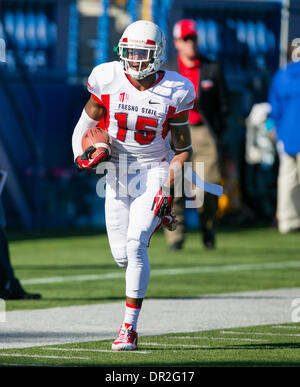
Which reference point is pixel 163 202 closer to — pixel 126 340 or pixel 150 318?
pixel 126 340

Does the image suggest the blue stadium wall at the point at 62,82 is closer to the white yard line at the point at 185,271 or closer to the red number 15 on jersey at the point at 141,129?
the white yard line at the point at 185,271

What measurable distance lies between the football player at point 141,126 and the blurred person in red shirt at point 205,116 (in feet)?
18.3

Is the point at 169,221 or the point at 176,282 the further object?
the point at 176,282

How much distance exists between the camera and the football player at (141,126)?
6.46m

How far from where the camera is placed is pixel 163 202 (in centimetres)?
637

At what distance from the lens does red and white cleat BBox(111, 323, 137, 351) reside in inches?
238

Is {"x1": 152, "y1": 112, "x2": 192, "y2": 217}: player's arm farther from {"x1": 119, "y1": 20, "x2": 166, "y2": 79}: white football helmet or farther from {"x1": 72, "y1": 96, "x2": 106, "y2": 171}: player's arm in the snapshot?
{"x1": 72, "y1": 96, "x2": 106, "y2": 171}: player's arm

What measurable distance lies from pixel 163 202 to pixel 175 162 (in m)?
0.31

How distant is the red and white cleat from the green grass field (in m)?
0.06

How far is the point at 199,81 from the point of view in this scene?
12398 mm

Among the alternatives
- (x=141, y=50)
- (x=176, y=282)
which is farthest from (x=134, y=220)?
(x=176, y=282)

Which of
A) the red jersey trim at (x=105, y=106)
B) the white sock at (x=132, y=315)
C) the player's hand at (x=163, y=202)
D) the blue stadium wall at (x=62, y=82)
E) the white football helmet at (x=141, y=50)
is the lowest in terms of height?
the blue stadium wall at (x=62, y=82)

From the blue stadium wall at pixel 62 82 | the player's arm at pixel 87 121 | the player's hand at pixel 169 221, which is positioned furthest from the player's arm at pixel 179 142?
the blue stadium wall at pixel 62 82

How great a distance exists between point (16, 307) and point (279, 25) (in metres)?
12.4
